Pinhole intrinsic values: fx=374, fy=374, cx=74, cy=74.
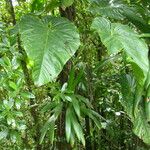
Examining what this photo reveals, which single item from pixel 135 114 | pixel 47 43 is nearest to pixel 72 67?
pixel 135 114

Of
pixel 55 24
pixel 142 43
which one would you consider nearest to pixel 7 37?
pixel 55 24

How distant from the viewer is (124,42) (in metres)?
1.60

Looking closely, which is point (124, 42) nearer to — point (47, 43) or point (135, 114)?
point (47, 43)

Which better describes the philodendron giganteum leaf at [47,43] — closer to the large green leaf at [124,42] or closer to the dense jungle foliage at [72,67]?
the dense jungle foliage at [72,67]

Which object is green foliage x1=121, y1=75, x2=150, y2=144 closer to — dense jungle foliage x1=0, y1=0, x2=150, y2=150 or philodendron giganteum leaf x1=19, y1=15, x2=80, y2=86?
dense jungle foliage x1=0, y1=0, x2=150, y2=150

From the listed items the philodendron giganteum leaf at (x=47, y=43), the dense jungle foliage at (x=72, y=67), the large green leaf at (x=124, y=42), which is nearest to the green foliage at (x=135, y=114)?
the dense jungle foliage at (x=72, y=67)

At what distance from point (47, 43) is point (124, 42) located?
33cm

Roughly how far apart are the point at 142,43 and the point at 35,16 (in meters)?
0.57

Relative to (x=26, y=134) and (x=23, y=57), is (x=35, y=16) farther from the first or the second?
(x=26, y=134)

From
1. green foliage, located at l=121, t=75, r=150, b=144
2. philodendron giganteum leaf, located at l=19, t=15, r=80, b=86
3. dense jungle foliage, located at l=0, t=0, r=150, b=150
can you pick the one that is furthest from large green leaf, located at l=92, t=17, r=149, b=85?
green foliage, located at l=121, t=75, r=150, b=144

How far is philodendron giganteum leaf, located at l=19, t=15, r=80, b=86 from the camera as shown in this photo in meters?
1.48

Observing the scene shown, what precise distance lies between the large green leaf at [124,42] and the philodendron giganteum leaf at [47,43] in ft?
0.42

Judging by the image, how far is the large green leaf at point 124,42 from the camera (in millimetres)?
1566

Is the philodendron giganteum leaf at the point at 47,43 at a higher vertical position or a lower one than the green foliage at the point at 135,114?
higher
